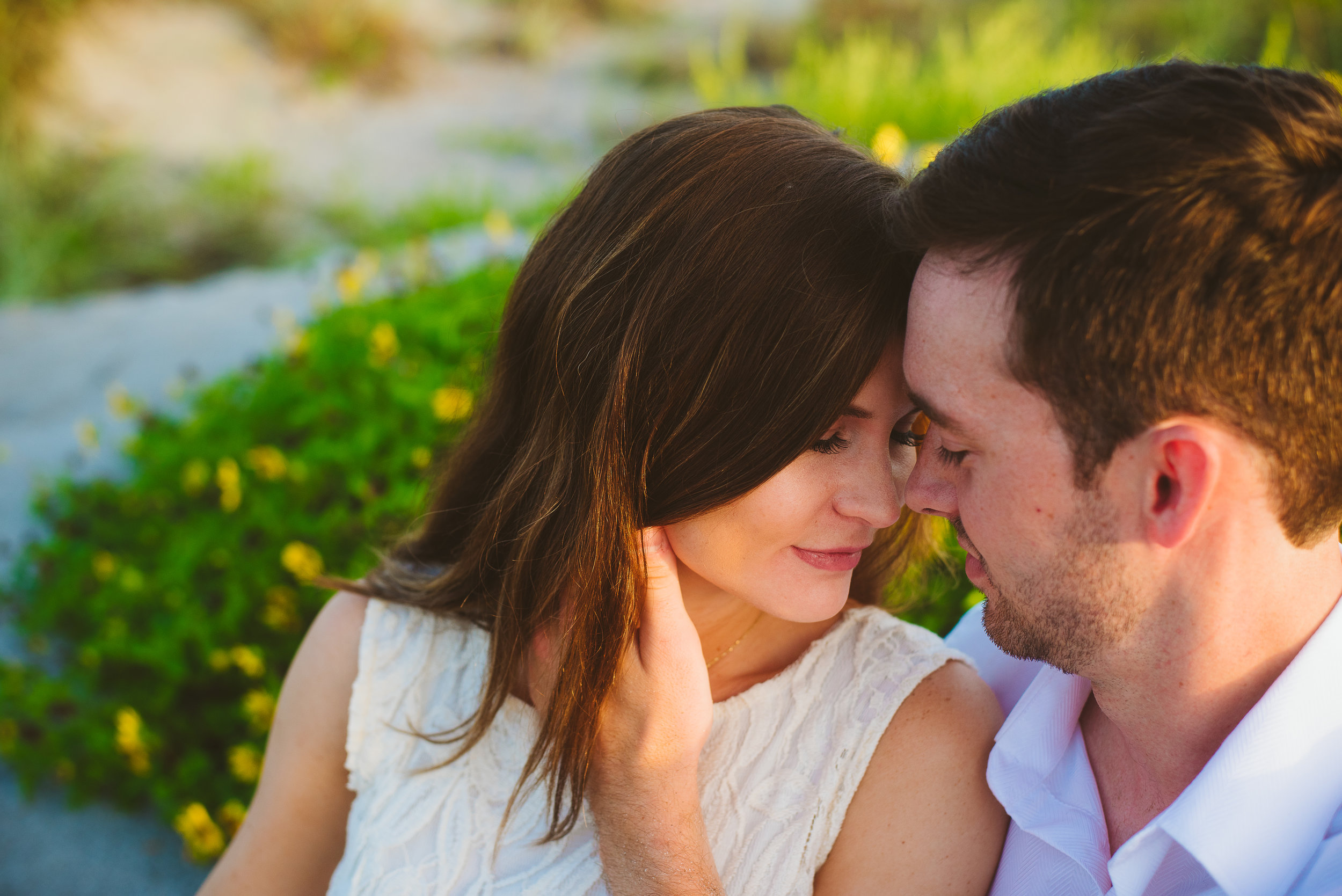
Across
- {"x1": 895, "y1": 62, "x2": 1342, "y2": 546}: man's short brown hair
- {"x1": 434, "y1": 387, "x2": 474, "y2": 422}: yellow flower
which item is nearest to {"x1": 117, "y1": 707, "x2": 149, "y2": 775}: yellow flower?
{"x1": 434, "y1": 387, "x2": 474, "y2": 422}: yellow flower

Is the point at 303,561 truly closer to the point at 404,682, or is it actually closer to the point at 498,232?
the point at 404,682

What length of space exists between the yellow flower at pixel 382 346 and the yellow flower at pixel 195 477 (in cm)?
86

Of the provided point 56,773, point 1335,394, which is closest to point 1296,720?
point 1335,394

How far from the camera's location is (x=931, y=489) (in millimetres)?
2021

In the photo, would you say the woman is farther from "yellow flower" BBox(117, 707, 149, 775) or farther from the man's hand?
"yellow flower" BBox(117, 707, 149, 775)

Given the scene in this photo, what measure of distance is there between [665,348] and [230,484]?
271 cm

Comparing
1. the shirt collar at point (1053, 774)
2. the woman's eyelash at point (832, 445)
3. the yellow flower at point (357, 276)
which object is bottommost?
the shirt collar at point (1053, 774)

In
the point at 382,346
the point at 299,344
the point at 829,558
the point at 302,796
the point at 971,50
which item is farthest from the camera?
the point at 971,50

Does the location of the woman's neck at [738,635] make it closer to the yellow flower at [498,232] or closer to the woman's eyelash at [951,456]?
the woman's eyelash at [951,456]

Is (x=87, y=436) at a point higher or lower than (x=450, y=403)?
lower

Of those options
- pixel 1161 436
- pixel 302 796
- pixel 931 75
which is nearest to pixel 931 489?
pixel 1161 436

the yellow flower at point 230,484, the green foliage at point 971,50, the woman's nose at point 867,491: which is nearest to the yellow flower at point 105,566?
the yellow flower at point 230,484

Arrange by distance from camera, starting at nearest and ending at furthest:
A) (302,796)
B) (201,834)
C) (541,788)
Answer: (541,788), (302,796), (201,834)

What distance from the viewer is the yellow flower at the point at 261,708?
3562 mm
